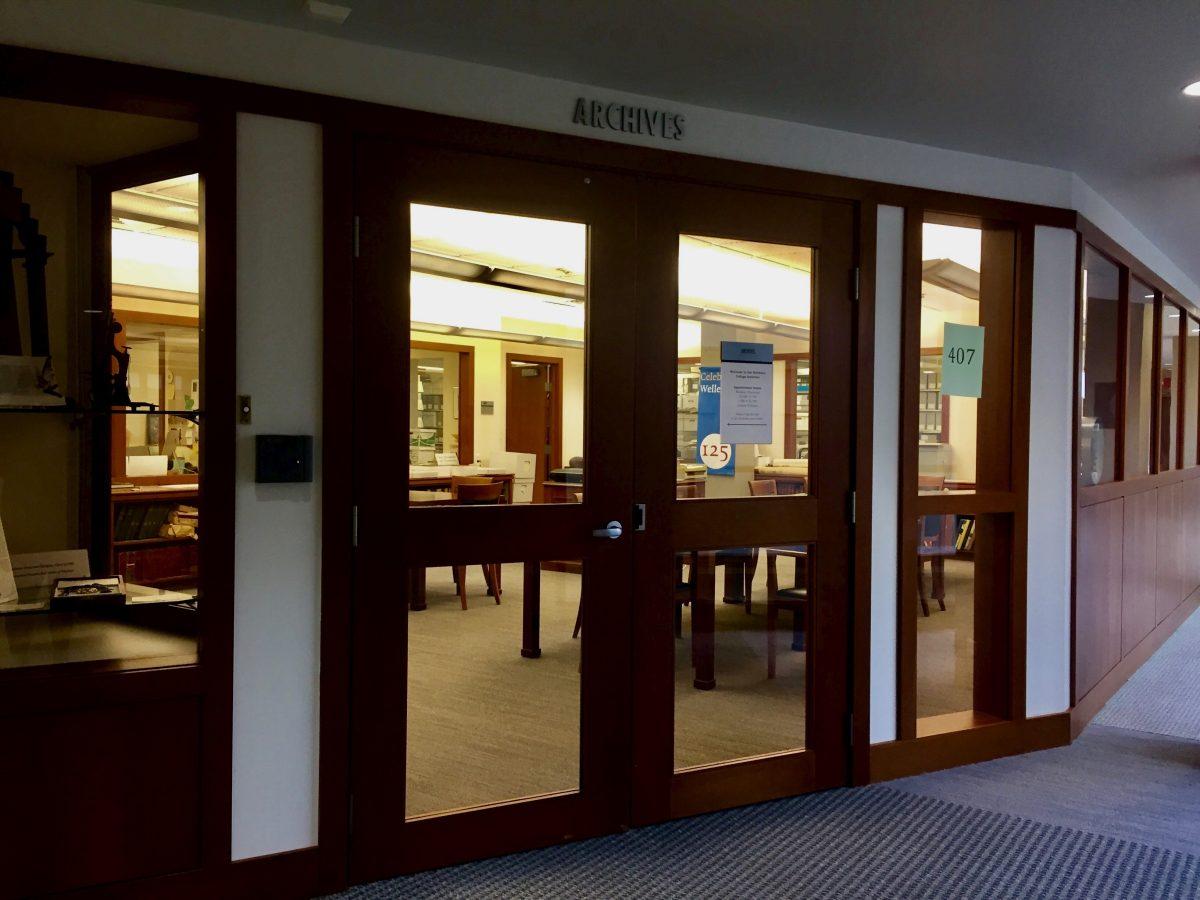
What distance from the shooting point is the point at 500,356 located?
304 centimetres

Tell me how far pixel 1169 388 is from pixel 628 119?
5467mm

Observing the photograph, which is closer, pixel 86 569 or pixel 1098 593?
pixel 86 569

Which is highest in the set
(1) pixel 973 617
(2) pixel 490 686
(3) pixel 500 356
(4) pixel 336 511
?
(3) pixel 500 356

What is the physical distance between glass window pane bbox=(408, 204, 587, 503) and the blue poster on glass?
47 centimetres

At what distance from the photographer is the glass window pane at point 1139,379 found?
530 cm

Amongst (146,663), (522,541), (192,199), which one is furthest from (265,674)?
(192,199)

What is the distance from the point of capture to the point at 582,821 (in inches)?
119

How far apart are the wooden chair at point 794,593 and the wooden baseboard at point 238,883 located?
75.2 inches

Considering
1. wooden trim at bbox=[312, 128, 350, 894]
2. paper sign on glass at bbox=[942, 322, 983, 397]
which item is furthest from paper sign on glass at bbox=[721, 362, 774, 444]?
wooden trim at bbox=[312, 128, 350, 894]

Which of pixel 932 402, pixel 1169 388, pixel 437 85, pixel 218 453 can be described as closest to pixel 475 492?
pixel 218 453

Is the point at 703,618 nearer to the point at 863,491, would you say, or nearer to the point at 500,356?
the point at 863,491

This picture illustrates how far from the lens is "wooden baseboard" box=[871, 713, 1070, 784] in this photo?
3568mm

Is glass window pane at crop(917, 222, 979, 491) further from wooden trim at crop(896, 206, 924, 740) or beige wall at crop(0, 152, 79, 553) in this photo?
beige wall at crop(0, 152, 79, 553)

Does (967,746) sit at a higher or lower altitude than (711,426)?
lower
